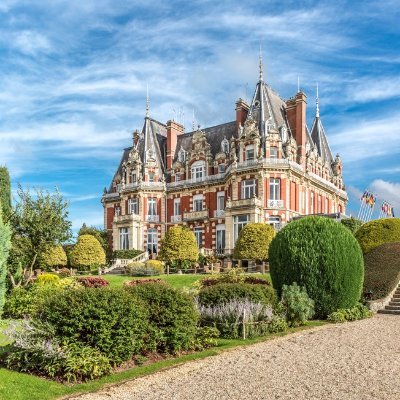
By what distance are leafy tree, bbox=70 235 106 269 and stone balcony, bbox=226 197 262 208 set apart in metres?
12.3

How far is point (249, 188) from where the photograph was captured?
137 ft

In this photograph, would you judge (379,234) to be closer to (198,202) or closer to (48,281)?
(48,281)

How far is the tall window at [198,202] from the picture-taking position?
4734 centimetres

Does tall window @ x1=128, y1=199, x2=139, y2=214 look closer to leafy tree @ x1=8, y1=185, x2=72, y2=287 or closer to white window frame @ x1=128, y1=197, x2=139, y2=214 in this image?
white window frame @ x1=128, y1=197, x2=139, y2=214

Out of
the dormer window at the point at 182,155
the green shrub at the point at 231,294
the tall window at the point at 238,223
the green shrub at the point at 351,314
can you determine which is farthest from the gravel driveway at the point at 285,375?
the dormer window at the point at 182,155

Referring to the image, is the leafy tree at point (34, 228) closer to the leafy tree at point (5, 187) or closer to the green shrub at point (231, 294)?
the leafy tree at point (5, 187)

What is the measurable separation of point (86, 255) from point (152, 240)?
334 inches

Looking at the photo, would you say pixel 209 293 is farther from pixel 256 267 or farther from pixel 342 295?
pixel 256 267

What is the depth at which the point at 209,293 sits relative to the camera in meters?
14.5

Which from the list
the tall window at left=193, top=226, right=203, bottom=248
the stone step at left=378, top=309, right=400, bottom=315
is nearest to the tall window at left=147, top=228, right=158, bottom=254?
the tall window at left=193, top=226, right=203, bottom=248

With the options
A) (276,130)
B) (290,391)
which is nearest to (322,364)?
(290,391)

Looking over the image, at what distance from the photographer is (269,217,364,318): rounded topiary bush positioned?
17250 mm

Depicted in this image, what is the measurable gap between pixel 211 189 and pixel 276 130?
28.6ft

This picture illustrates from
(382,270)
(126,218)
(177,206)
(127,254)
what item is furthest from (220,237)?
(382,270)
